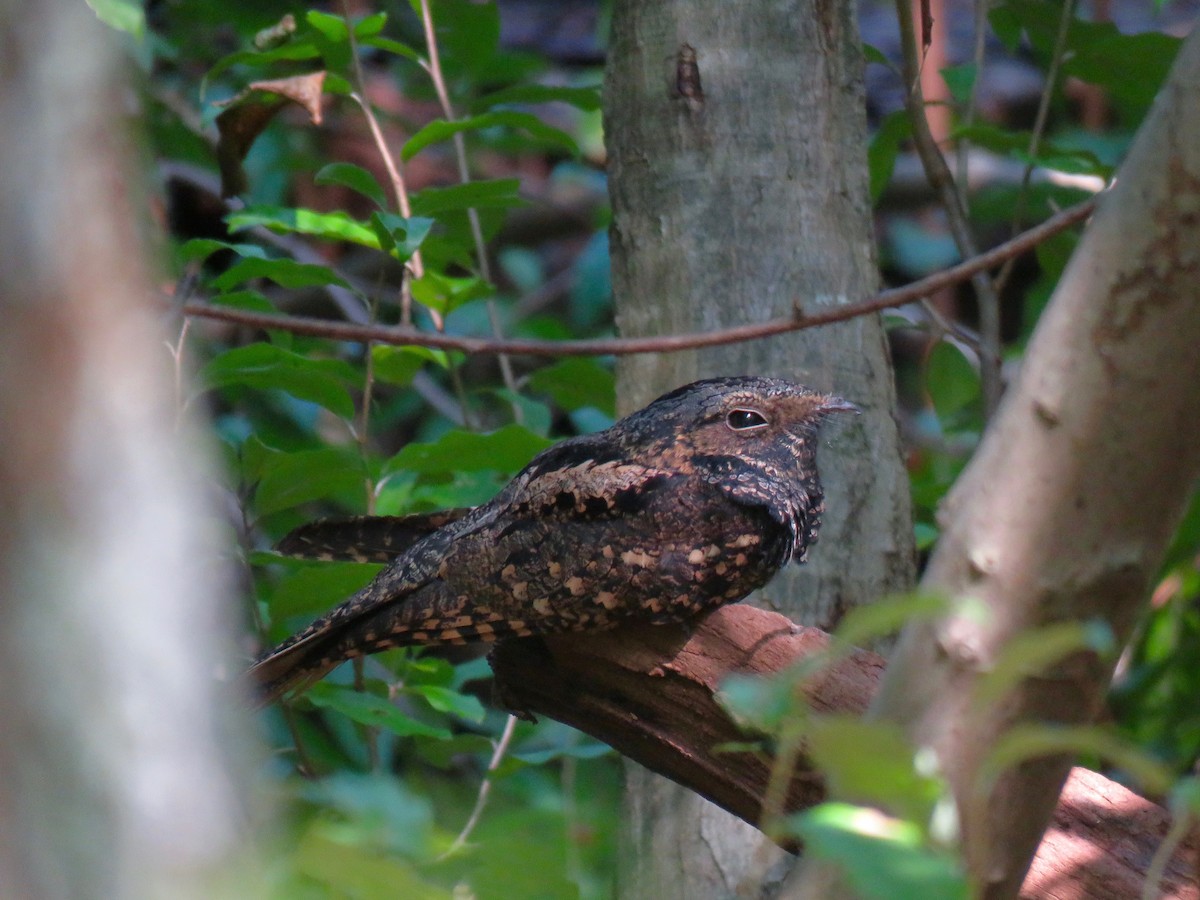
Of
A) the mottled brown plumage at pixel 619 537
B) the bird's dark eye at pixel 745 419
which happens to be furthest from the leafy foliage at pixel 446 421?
the bird's dark eye at pixel 745 419

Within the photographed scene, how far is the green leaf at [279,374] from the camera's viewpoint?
2771 millimetres

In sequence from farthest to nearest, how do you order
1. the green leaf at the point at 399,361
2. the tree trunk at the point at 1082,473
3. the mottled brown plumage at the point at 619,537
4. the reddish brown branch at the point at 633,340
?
1. the green leaf at the point at 399,361
2. the mottled brown plumage at the point at 619,537
3. the reddish brown branch at the point at 633,340
4. the tree trunk at the point at 1082,473

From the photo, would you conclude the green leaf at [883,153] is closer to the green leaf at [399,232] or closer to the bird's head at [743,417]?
the bird's head at [743,417]

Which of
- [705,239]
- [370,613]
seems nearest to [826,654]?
[370,613]

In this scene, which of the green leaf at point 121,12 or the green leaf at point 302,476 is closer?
the green leaf at point 121,12

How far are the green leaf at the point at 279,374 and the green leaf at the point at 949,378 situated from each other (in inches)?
65.0

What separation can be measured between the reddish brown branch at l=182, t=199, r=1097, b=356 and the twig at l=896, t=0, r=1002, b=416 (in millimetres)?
1370

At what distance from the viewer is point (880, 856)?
82 cm

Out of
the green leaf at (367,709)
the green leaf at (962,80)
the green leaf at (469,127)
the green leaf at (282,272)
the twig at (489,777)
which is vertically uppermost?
the green leaf at (962,80)

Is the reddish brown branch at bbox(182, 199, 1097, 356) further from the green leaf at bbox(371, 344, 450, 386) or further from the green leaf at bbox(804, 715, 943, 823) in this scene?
the green leaf at bbox(371, 344, 450, 386)

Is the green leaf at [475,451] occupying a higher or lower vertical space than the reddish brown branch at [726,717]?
higher

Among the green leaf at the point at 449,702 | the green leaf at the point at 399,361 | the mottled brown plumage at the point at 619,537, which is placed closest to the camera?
the mottled brown plumage at the point at 619,537

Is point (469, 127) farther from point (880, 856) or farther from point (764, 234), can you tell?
point (880, 856)

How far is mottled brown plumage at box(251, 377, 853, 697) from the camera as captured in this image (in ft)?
7.39
